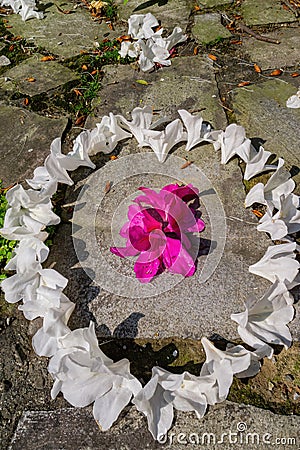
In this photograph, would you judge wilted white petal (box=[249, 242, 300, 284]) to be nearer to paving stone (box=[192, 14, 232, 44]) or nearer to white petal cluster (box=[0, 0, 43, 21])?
paving stone (box=[192, 14, 232, 44])

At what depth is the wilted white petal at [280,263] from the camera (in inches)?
76.1

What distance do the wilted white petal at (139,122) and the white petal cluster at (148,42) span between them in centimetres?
67

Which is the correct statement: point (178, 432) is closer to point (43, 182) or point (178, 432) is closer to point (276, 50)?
point (43, 182)

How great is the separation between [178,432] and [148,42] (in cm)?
235

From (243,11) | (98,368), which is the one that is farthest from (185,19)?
(98,368)

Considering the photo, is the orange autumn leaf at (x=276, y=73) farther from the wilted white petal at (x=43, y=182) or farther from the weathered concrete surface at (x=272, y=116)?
the wilted white petal at (x=43, y=182)

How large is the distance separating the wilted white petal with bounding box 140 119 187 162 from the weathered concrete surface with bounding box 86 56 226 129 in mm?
278

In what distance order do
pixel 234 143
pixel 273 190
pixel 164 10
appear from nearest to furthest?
1. pixel 273 190
2. pixel 234 143
3. pixel 164 10

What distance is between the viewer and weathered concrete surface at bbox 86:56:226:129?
2750mm

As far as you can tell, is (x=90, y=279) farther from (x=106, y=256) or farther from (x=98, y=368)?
(x=98, y=368)

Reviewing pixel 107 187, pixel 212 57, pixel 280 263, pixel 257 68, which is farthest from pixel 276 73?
pixel 280 263

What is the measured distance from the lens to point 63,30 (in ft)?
11.5

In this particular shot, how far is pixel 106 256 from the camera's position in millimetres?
2135

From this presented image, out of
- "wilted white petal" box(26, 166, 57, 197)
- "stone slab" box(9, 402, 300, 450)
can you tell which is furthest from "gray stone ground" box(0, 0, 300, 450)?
"wilted white petal" box(26, 166, 57, 197)
